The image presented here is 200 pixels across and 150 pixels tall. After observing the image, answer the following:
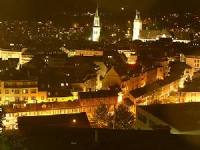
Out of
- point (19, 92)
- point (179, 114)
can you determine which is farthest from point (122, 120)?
point (19, 92)

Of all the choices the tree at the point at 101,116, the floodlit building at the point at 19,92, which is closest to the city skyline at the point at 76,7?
the floodlit building at the point at 19,92

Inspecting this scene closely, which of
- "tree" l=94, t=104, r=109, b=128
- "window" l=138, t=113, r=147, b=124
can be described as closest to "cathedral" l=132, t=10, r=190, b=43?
"tree" l=94, t=104, r=109, b=128

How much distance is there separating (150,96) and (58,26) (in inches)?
1742

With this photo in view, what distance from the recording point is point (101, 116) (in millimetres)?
17781

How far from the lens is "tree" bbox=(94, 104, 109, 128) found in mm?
17134

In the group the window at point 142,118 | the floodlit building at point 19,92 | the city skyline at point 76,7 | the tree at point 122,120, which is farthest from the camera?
the city skyline at point 76,7

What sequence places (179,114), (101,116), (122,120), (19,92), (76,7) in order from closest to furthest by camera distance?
(179,114)
(122,120)
(101,116)
(19,92)
(76,7)

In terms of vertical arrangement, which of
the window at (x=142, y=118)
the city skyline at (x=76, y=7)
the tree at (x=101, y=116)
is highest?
the city skyline at (x=76, y=7)

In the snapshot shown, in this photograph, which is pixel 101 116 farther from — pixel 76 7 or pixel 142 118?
pixel 76 7

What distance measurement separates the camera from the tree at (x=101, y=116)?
56.2 feet

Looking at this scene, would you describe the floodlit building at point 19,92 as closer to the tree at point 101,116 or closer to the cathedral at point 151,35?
the tree at point 101,116

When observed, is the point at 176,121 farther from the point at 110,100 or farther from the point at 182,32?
the point at 182,32

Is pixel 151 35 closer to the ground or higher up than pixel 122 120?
higher up

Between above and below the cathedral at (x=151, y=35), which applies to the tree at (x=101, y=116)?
below
